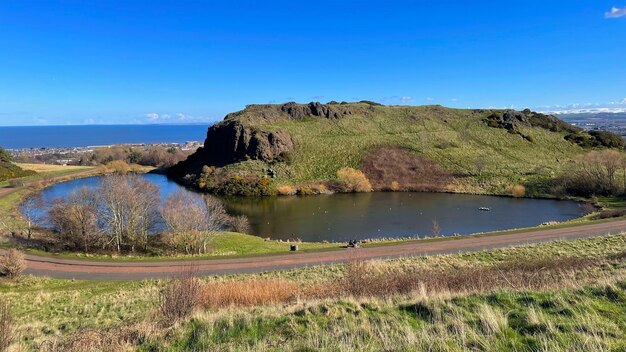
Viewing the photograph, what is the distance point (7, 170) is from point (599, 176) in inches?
4914

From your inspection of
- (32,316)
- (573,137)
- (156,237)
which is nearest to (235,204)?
(156,237)

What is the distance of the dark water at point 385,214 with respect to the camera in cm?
4944

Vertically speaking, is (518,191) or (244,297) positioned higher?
(244,297)

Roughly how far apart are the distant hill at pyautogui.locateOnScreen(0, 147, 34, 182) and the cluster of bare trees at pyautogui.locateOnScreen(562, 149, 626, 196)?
117021 mm

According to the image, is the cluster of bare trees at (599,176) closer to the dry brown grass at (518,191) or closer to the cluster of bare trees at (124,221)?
the dry brown grass at (518,191)

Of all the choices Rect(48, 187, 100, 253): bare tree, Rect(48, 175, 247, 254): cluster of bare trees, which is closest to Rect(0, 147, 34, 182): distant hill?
Rect(48, 175, 247, 254): cluster of bare trees

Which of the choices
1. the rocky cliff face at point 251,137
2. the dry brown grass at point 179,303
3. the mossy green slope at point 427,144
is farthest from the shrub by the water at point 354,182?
the dry brown grass at point 179,303

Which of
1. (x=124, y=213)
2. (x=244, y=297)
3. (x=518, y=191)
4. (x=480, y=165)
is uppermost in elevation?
(x=480, y=165)

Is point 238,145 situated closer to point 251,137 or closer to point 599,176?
point 251,137

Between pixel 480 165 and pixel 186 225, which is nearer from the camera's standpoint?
pixel 186 225

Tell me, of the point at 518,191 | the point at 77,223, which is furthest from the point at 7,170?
the point at 518,191

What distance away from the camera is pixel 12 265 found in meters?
25.0

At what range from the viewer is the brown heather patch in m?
85.1

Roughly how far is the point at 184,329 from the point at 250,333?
5.02ft
